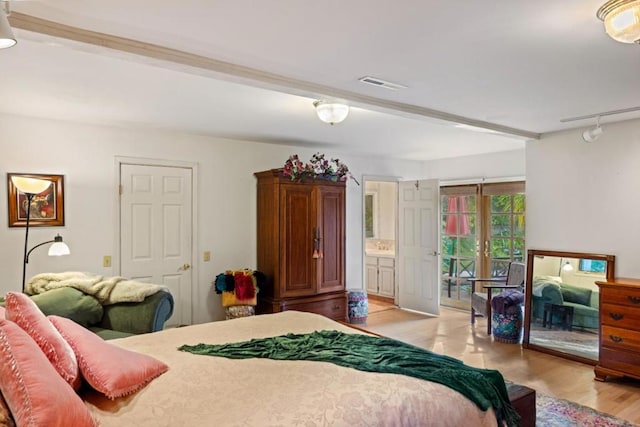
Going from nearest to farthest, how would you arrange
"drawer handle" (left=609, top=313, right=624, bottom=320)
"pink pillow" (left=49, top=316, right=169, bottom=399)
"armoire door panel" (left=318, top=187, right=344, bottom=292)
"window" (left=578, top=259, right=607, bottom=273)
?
"pink pillow" (left=49, top=316, right=169, bottom=399) → "drawer handle" (left=609, top=313, right=624, bottom=320) → "window" (left=578, top=259, right=607, bottom=273) → "armoire door panel" (left=318, top=187, right=344, bottom=292)

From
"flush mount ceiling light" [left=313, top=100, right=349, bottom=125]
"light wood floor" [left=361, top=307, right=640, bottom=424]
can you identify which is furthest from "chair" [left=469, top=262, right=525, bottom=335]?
"flush mount ceiling light" [left=313, top=100, right=349, bottom=125]

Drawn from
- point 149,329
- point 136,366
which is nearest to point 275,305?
point 149,329

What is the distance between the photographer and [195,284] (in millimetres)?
4980

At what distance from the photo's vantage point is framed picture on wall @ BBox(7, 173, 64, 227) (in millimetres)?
3945

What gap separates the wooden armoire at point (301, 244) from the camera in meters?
5.05

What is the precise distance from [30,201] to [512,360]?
4.83 m

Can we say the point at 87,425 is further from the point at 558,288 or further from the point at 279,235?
the point at 558,288

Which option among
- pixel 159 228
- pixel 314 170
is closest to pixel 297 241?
pixel 314 170

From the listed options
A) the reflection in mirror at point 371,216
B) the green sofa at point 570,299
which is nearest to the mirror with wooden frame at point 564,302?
Answer: the green sofa at point 570,299

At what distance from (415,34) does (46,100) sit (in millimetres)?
3018

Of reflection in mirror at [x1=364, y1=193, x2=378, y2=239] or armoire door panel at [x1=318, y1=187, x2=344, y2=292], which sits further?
reflection in mirror at [x1=364, y1=193, x2=378, y2=239]

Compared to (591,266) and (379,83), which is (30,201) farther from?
(591,266)

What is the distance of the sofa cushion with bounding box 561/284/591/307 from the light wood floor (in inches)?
24.1

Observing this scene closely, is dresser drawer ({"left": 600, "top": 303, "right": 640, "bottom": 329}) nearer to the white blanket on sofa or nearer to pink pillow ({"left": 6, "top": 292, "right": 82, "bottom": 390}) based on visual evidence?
the white blanket on sofa
